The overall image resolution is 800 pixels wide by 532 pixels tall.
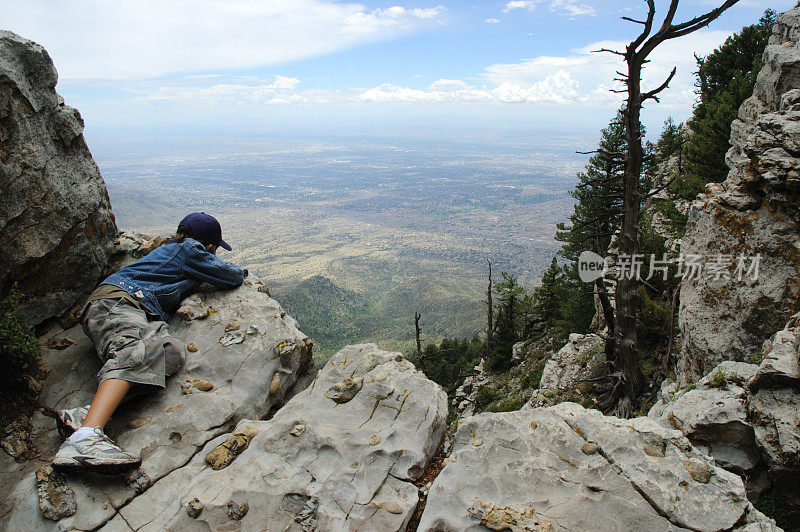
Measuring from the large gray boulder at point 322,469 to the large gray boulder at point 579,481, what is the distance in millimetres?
463

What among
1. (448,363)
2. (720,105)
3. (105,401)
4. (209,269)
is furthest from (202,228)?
(448,363)

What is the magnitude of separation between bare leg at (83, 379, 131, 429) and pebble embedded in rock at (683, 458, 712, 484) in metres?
6.53

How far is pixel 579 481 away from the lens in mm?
4121

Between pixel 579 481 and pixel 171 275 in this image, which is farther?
pixel 171 275

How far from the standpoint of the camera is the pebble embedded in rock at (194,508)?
12.5ft

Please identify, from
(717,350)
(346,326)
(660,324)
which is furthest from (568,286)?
(346,326)

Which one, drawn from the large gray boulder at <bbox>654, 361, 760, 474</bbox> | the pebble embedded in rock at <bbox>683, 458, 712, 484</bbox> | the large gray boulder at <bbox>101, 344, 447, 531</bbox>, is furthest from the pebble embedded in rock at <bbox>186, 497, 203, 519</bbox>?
the large gray boulder at <bbox>654, 361, 760, 474</bbox>

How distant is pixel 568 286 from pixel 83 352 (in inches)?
1120

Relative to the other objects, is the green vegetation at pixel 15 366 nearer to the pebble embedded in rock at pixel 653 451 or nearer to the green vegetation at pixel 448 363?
the pebble embedded in rock at pixel 653 451

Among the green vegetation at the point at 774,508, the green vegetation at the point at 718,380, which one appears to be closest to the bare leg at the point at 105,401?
the green vegetation at the point at 774,508

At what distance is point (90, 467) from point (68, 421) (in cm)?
92

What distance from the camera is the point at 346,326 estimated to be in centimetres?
8138

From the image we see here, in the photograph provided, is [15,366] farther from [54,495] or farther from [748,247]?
[748,247]

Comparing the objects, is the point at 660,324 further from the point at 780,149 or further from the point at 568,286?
the point at 568,286
